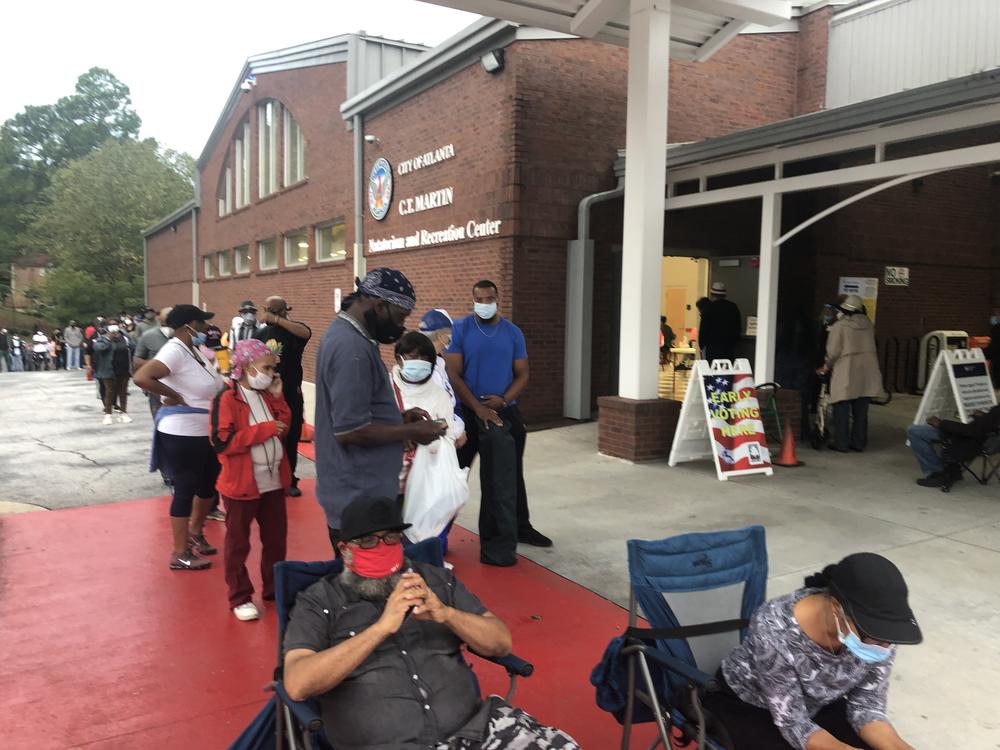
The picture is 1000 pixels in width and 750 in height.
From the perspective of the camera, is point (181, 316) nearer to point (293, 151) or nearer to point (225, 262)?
point (293, 151)

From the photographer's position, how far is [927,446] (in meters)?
7.22

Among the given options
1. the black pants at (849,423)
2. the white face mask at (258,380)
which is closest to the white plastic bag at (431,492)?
the white face mask at (258,380)

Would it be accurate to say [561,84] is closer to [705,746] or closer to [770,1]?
[770,1]

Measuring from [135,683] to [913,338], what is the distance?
14469 mm

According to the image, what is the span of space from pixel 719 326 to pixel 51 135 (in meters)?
87.8

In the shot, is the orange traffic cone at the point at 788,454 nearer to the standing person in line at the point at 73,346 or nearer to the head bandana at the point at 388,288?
the head bandana at the point at 388,288

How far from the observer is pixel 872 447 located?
921 centimetres

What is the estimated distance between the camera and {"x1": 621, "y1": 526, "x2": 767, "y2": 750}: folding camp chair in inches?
103

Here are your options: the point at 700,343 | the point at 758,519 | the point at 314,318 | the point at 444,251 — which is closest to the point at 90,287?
the point at 314,318

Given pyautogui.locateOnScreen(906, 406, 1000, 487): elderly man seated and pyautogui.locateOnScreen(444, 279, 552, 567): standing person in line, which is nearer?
pyautogui.locateOnScreen(444, 279, 552, 567): standing person in line

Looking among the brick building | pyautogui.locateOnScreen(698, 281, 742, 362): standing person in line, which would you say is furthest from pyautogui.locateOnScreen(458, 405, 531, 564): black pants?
pyautogui.locateOnScreen(698, 281, 742, 362): standing person in line

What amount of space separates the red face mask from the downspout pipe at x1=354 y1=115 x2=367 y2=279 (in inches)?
513

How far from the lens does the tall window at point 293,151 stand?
19.1 metres

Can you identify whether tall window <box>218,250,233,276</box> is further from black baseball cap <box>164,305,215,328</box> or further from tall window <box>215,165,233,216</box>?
black baseball cap <box>164,305,215,328</box>
